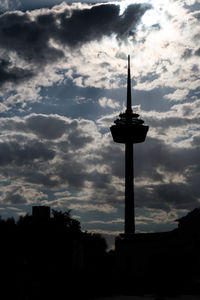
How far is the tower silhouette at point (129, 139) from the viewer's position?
86.1 m

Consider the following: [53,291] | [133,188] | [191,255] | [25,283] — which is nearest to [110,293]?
[53,291]

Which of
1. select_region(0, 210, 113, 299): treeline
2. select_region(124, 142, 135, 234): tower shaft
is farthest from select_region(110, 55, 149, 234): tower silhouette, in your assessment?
select_region(0, 210, 113, 299): treeline

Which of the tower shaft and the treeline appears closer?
the treeline

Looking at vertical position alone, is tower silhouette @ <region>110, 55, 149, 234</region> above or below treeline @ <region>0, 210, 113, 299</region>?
above

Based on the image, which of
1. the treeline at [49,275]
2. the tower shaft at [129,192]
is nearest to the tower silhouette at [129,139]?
the tower shaft at [129,192]

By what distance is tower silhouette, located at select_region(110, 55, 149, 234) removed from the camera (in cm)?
8612

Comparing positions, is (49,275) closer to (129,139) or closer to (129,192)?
(129,192)

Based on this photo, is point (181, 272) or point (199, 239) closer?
point (181, 272)

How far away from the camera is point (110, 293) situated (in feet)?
105

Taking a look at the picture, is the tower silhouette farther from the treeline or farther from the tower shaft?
the treeline

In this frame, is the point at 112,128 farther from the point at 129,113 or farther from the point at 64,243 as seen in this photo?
the point at 64,243

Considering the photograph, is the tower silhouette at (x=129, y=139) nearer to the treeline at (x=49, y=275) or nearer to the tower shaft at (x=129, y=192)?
the tower shaft at (x=129, y=192)

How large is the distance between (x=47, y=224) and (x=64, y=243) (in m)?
5.30

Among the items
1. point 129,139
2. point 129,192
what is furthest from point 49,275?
point 129,139
